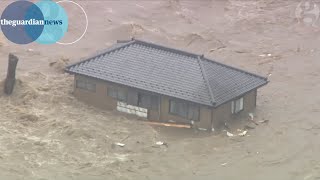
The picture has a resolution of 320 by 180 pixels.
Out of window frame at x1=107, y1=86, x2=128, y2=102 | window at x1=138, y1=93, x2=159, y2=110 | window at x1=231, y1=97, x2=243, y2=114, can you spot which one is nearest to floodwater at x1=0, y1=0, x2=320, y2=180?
window frame at x1=107, y1=86, x2=128, y2=102

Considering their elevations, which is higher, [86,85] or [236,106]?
[86,85]

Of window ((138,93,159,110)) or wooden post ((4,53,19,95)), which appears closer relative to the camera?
window ((138,93,159,110))

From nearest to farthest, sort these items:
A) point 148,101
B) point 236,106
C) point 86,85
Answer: point 148,101
point 236,106
point 86,85

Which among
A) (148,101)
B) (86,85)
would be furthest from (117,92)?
(86,85)

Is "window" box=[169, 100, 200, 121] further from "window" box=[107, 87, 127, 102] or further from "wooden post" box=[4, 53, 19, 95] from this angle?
"wooden post" box=[4, 53, 19, 95]

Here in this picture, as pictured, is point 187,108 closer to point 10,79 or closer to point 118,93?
point 118,93

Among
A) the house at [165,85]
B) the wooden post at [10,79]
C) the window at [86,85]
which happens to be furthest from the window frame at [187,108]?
the wooden post at [10,79]

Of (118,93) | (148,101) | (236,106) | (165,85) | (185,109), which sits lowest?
(236,106)

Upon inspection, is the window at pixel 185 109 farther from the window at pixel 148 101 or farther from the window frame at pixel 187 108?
the window at pixel 148 101
